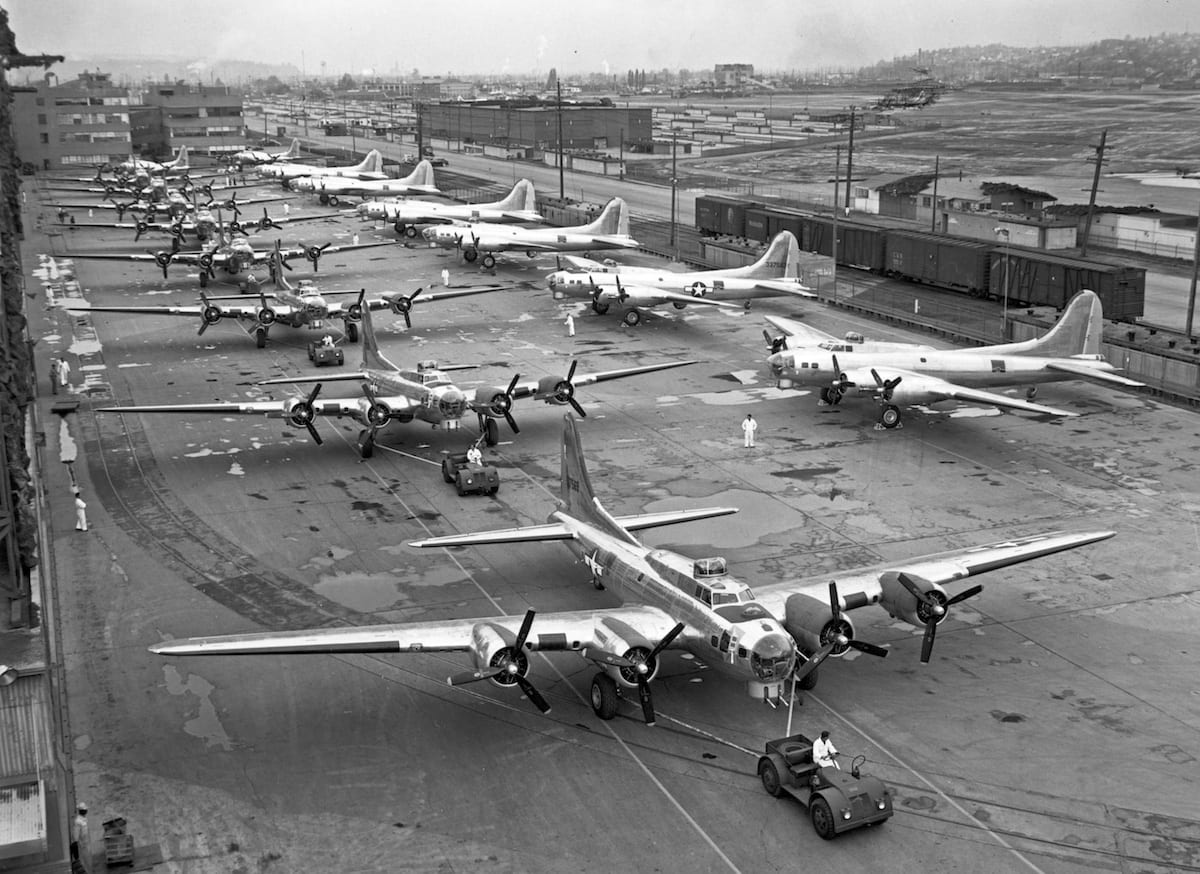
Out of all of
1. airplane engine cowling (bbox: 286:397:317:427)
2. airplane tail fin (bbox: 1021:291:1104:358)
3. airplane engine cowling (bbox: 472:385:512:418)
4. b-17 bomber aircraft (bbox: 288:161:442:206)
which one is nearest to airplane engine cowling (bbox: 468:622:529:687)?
airplane engine cowling (bbox: 472:385:512:418)

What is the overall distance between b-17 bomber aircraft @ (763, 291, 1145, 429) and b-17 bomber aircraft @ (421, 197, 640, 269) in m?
39.5

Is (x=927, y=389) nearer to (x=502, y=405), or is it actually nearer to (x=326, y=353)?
(x=502, y=405)

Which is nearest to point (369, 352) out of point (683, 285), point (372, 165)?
point (683, 285)

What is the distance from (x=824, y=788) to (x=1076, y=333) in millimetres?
36400

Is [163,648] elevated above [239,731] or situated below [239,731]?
above

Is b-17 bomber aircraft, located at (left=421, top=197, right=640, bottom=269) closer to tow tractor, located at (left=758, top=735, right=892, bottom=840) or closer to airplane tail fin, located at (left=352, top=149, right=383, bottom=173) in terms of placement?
airplane tail fin, located at (left=352, top=149, right=383, bottom=173)

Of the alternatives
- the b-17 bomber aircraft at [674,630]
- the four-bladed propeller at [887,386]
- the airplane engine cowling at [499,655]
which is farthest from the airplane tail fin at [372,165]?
the airplane engine cowling at [499,655]

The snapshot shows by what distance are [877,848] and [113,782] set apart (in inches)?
625

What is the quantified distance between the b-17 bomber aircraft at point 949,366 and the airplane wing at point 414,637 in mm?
26730

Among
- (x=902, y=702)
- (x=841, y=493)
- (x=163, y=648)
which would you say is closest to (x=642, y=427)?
(x=841, y=493)

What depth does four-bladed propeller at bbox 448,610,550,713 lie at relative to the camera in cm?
2559

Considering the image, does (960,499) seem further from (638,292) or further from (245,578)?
(638,292)

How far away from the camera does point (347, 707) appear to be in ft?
94.4

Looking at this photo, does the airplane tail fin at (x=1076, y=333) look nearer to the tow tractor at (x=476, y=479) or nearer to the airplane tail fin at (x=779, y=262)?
the airplane tail fin at (x=779, y=262)
